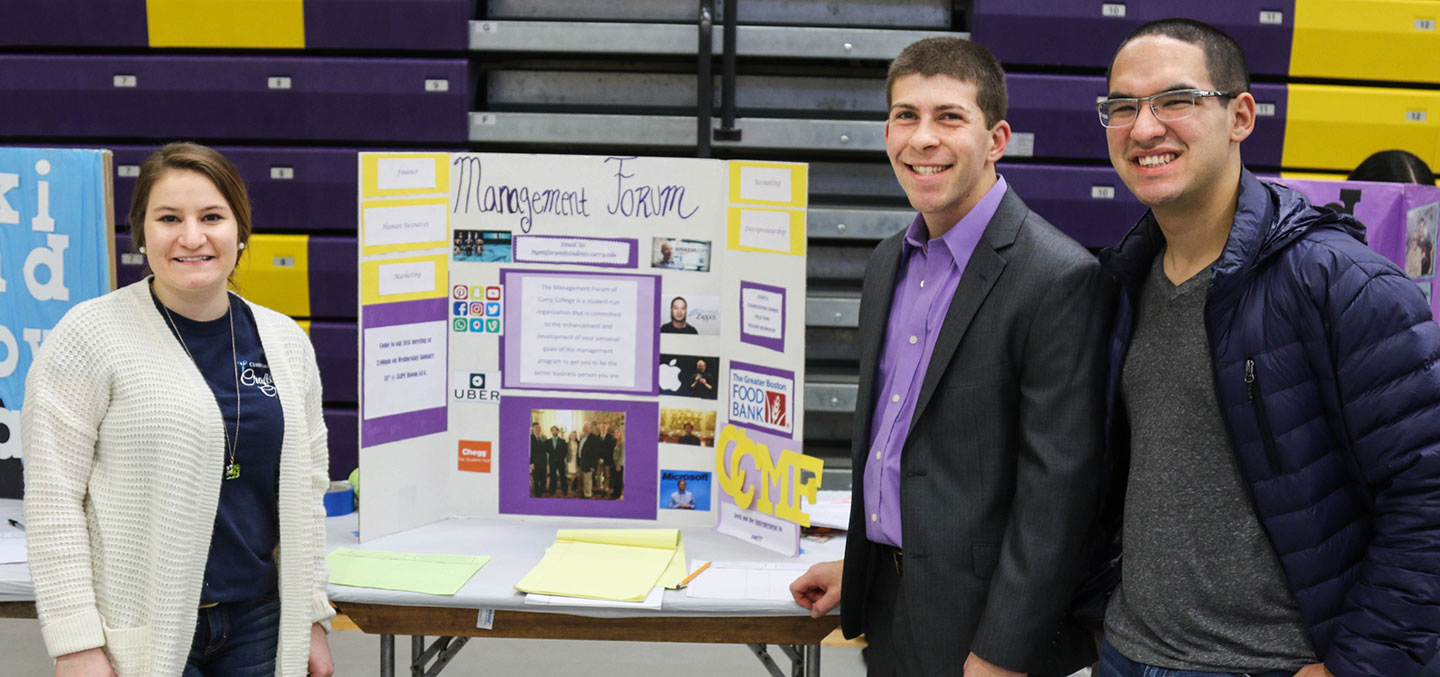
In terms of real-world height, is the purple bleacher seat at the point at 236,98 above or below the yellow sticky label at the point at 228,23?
below

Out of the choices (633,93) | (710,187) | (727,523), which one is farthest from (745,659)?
(633,93)

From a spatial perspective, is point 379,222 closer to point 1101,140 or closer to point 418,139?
point 418,139

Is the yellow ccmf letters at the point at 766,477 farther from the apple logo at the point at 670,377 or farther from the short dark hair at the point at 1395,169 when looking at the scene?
the short dark hair at the point at 1395,169

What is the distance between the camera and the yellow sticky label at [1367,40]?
4.23 m

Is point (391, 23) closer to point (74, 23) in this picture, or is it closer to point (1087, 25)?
point (74, 23)

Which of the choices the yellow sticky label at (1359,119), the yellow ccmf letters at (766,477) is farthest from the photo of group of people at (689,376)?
the yellow sticky label at (1359,119)

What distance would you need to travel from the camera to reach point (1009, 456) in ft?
5.14

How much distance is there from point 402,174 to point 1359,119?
3866 millimetres

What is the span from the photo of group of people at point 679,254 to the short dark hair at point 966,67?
783mm

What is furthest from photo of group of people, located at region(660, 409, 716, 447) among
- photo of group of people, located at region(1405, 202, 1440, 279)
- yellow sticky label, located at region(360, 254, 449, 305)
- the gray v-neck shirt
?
photo of group of people, located at region(1405, 202, 1440, 279)

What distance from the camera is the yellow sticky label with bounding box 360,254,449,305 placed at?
2.25m

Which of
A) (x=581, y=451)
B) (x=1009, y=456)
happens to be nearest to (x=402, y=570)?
(x=581, y=451)

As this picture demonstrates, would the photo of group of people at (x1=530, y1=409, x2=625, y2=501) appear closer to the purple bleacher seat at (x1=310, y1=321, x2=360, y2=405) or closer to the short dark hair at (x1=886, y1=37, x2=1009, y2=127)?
the short dark hair at (x1=886, y1=37, x2=1009, y2=127)

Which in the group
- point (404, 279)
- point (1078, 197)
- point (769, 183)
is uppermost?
point (1078, 197)
